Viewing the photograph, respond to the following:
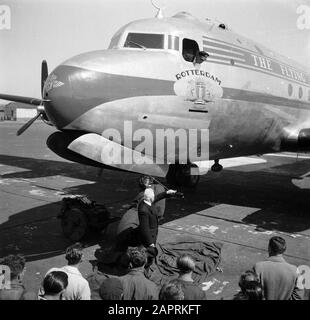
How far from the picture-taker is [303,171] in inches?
811

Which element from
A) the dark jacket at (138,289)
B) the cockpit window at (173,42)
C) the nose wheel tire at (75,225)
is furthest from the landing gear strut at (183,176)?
the dark jacket at (138,289)

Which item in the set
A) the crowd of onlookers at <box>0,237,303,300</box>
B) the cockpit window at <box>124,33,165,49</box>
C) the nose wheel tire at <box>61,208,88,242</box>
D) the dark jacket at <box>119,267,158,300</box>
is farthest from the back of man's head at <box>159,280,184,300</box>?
the cockpit window at <box>124,33,165,49</box>

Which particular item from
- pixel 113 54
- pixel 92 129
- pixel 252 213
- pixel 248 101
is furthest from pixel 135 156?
pixel 252 213

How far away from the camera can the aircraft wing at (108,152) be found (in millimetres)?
6883

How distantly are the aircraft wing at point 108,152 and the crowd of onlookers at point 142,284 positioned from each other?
2003mm

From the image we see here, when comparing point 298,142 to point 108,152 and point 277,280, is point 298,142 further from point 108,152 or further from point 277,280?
point 277,280

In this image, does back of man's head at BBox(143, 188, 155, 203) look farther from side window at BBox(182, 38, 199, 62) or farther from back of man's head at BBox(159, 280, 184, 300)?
side window at BBox(182, 38, 199, 62)

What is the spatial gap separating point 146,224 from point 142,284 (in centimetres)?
227

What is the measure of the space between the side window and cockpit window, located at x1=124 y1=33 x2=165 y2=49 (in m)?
0.56

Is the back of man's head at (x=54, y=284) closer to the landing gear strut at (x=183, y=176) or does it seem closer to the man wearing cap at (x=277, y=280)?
the man wearing cap at (x=277, y=280)

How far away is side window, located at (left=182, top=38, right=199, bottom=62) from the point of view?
28.1 feet

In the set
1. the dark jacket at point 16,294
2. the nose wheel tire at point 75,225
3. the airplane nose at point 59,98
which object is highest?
the airplane nose at point 59,98

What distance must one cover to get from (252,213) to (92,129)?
6.36 m

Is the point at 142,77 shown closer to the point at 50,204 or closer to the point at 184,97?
the point at 184,97
